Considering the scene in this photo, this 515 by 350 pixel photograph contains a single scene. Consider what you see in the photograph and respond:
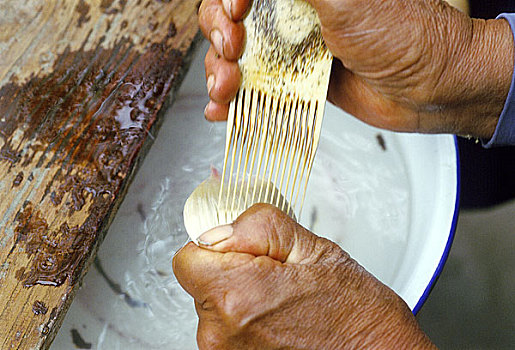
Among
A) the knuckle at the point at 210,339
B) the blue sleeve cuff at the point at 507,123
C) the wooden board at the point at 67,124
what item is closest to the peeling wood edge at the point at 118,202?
the wooden board at the point at 67,124

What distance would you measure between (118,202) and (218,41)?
1.06ft

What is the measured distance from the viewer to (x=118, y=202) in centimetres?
90

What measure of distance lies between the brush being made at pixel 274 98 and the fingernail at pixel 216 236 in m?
0.06

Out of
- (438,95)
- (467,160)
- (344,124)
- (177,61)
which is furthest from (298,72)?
(467,160)

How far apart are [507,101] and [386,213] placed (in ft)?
1.10

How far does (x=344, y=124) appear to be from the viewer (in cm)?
116

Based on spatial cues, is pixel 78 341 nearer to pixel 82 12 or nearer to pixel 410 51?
pixel 82 12

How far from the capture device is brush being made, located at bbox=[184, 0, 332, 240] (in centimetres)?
71

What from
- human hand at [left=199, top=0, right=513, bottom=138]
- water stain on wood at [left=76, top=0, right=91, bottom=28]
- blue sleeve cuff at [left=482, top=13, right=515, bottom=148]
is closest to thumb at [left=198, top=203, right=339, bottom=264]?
human hand at [left=199, top=0, right=513, bottom=138]

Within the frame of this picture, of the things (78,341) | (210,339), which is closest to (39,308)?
(78,341)

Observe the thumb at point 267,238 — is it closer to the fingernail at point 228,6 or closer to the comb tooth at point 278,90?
the comb tooth at point 278,90

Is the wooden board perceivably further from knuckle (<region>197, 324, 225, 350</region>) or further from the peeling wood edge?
knuckle (<region>197, 324, 225, 350</region>)

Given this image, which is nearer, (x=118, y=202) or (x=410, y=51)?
(x=410, y=51)

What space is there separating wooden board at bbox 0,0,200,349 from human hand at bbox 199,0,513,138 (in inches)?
7.9
